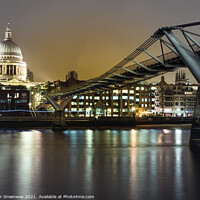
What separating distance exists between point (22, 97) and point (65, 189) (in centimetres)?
12401

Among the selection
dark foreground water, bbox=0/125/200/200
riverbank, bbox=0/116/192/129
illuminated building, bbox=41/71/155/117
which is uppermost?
illuminated building, bbox=41/71/155/117

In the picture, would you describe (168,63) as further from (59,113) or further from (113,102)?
(113,102)

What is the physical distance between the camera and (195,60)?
122 feet

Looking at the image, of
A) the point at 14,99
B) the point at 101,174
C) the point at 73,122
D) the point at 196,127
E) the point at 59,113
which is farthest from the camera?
the point at 14,99

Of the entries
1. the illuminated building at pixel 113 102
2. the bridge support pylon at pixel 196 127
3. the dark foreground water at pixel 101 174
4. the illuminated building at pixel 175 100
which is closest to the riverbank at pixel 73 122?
the illuminated building at pixel 113 102

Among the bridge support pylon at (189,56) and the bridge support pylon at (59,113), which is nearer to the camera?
the bridge support pylon at (189,56)

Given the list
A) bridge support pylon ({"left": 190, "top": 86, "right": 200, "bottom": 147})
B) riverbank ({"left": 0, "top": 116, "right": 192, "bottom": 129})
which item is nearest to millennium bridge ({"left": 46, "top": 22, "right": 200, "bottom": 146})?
bridge support pylon ({"left": 190, "top": 86, "right": 200, "bottom": 147})

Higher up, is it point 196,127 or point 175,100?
point 175,100

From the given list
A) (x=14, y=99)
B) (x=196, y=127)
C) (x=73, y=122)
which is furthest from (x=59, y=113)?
(x=14, y=99)

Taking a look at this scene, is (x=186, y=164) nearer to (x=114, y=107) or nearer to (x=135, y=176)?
(x=135, y=176)

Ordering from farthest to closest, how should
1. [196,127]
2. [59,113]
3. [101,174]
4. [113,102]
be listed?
[113,102], [59,113], [196,127], [101,174]

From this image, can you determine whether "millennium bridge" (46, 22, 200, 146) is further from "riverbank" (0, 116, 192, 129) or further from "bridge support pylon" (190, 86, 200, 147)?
"riverbank" (0, 116, 192, 129)

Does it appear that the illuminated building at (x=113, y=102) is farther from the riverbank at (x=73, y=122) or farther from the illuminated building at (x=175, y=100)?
the riverbank at (x=73, y=122)

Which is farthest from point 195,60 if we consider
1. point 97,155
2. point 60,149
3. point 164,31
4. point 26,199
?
point 26,199
